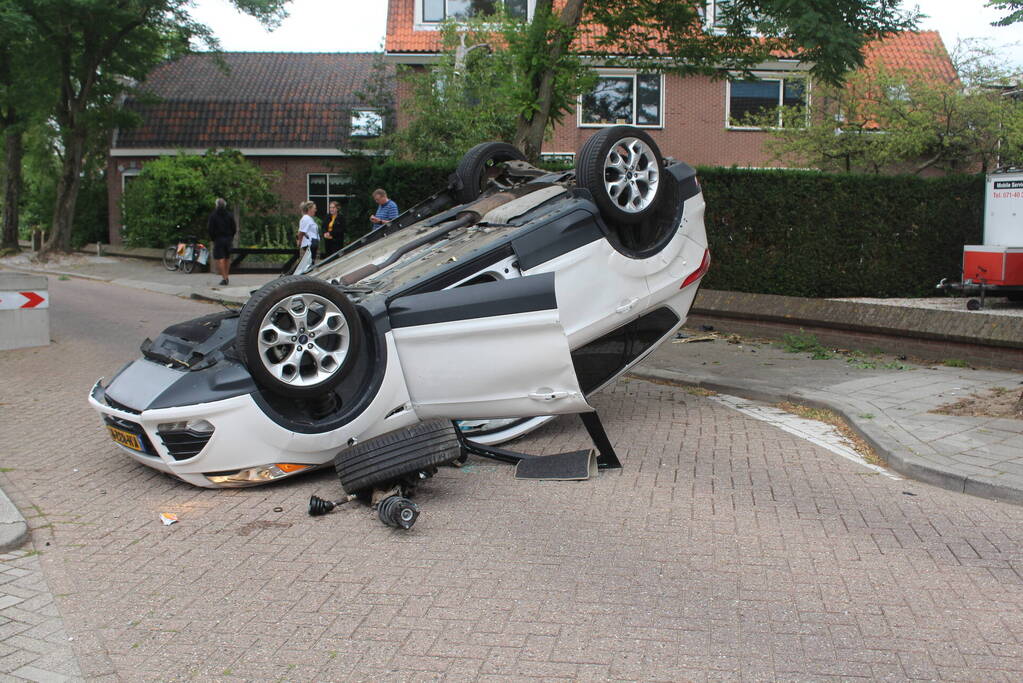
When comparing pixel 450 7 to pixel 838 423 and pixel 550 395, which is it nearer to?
pixel 838 423

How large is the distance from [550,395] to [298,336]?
1.66 m

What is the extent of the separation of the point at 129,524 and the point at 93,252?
28.4m

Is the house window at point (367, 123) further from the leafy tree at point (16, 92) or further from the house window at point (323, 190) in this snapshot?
the leafy tree at point (16, 92)

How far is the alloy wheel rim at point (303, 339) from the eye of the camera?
6016 millimetres

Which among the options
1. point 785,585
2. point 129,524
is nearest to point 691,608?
point 785,585

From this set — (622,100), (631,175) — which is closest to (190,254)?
(622,100)

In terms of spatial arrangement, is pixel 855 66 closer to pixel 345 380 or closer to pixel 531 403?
pixel 531 403

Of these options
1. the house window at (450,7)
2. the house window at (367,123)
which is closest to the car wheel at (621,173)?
the house window at (450,7)

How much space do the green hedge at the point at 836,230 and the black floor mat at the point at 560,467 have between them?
8725 mm

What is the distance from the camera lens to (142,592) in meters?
4.71

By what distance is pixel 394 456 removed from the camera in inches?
232

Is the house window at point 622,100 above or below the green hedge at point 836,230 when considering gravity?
above

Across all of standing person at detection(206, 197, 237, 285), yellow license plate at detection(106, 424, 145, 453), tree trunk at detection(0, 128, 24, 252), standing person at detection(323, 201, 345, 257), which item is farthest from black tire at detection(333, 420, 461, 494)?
tree trunk at detection(0, 128, 24, 252)

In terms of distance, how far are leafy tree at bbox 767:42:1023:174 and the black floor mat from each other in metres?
13.1
